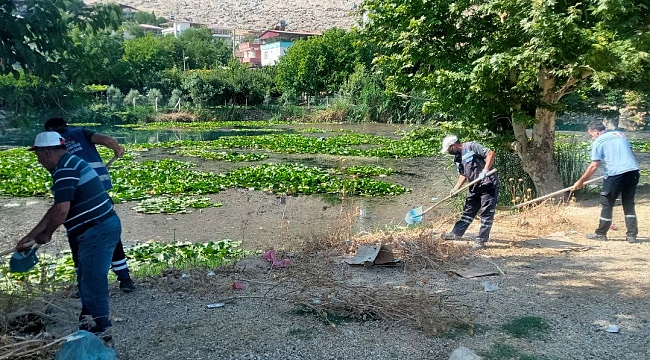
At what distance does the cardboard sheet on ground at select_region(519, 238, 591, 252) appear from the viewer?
7.55 m

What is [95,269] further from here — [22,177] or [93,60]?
[22,177]

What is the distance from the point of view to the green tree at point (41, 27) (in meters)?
4.18

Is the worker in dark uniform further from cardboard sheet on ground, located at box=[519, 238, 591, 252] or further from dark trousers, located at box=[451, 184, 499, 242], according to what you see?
cardboard sheet on ground, located at box=[519, 238, 591, 252]

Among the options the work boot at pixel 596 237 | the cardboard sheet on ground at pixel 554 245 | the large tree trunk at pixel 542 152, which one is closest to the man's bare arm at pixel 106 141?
the cardboard sheet on ground at pixel 554 245

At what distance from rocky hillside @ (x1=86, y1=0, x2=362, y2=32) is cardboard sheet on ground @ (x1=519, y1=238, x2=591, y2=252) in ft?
374

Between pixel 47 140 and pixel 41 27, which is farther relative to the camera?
pixel 41 27

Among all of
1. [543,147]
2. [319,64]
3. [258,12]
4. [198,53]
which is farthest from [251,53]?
[543,147]

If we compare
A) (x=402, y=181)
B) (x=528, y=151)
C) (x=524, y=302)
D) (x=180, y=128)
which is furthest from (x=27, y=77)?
(x=180, y=128)

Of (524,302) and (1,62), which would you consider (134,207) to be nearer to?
(1,62)

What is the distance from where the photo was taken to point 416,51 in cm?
1084

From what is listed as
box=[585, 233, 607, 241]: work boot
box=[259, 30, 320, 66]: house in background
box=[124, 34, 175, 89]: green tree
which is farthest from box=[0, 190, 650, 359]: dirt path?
box=[259, 30, 320, 66]: house in background

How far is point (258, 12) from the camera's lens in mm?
136625

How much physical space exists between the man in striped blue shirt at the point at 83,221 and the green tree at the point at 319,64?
4418 centimetres

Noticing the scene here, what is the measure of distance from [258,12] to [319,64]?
95648 millimetres
